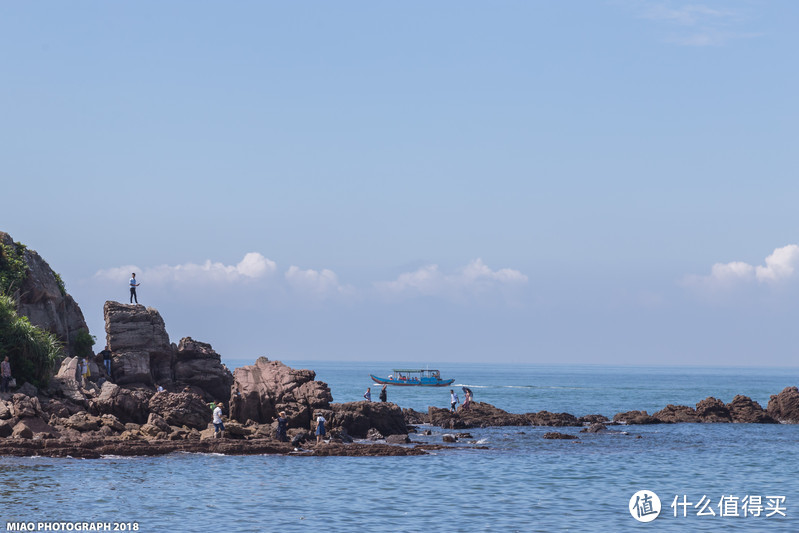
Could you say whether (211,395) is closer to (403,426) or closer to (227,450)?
(403,426)

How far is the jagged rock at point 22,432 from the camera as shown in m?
41.1

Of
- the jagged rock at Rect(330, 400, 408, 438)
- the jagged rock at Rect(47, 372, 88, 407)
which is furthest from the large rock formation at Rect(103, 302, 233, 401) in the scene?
the jagged rock at Rect(330, 400, 408, 438)

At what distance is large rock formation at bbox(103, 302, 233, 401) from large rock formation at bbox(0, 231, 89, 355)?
3251mm

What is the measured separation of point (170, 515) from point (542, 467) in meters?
19.8

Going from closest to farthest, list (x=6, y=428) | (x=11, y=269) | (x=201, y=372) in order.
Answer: (x=6, y=428) < (x=11, y=269) < (x=201, y=372)

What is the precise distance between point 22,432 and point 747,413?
2279 inches

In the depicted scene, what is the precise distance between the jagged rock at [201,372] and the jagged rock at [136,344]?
124 cm

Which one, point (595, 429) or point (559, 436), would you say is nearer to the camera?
point (559, 436)

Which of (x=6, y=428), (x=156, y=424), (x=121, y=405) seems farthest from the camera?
(x=121, y=405)

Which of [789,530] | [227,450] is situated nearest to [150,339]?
[227,450]

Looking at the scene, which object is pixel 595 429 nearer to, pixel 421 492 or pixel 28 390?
pixel 421 492

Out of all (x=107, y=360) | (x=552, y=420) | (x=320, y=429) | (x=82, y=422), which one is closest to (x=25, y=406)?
(x=82, y=422)

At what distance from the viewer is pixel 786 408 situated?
2874 inches

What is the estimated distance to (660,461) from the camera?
45312 millimetres
